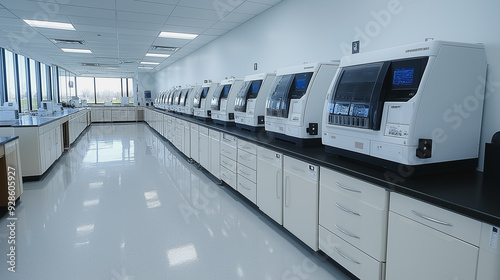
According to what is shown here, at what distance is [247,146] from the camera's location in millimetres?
3234

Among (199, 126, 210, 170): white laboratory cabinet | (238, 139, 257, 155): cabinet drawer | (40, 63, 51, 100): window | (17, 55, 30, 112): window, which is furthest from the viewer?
(40, 63, 51, 100): window

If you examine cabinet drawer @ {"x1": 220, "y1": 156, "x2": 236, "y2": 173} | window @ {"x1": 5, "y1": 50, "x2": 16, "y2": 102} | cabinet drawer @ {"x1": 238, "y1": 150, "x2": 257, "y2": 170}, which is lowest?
cabinet drawer @ {"x1": 220, "y1": 156, "x2": 236, "y2": 173}

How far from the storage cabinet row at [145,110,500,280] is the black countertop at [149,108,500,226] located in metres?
0.06

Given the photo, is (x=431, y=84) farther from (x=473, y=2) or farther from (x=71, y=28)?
(x=71, y=28)

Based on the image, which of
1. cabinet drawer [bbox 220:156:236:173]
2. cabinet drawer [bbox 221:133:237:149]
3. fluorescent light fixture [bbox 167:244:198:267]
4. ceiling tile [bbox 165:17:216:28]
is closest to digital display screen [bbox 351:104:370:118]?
fluorescent light fixture [bbox 167:244:198:267]

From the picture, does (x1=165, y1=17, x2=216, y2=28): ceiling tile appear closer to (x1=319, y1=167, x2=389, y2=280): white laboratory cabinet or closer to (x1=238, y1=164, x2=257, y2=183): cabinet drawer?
(x1=238, y1=164, x2=257, y2=183): cabinet drawer

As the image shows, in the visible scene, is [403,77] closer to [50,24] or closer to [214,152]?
[214,152]

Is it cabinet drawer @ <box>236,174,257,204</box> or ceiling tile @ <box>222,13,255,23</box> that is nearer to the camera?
cabinet drawer @ <box>236,174,257,204</box>

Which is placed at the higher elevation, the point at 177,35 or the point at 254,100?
the point at 177,35

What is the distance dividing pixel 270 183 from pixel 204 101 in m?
2.72

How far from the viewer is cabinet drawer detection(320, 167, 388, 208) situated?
1.63 metres

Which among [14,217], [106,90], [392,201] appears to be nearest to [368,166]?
[392,201]

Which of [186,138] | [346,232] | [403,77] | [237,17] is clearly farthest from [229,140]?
[237,17]

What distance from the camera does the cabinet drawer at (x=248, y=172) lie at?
314 cm
